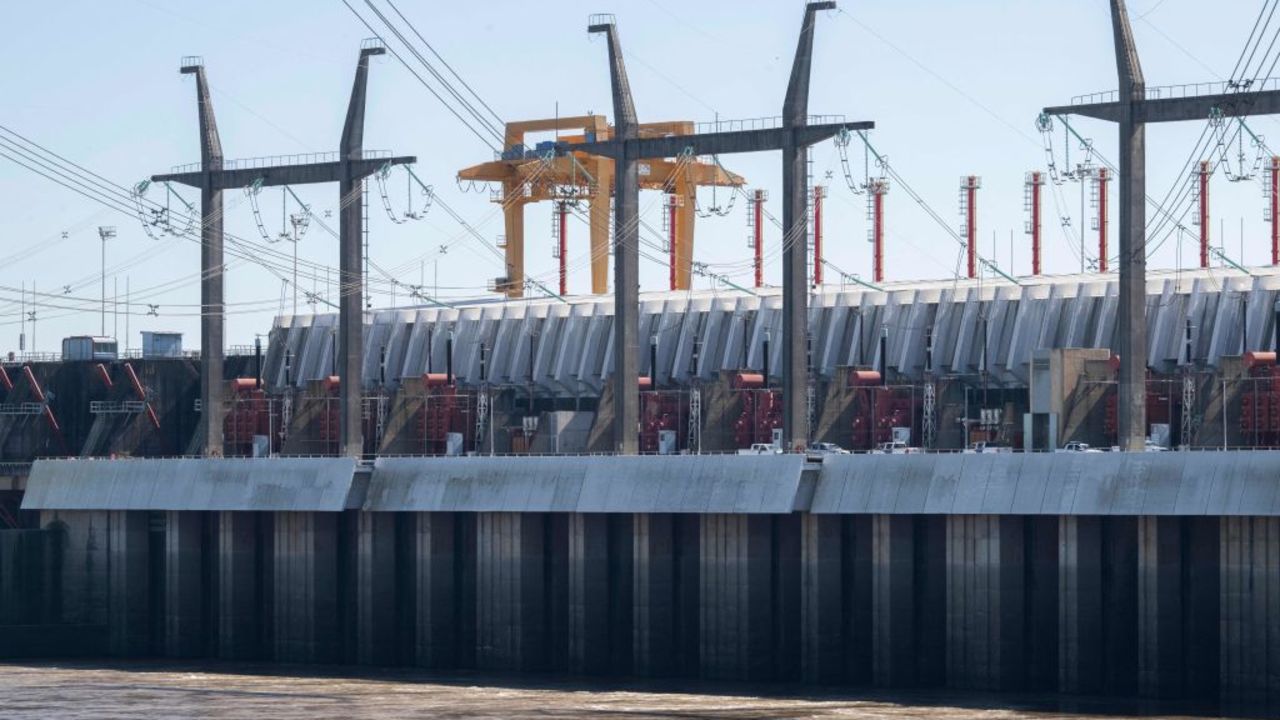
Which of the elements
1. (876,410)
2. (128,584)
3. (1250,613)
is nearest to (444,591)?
(128,584)

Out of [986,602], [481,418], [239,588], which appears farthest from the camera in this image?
[481,418]

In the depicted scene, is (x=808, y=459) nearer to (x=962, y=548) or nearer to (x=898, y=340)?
(x=962, y=548)

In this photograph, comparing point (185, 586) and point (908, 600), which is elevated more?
point (908, 600)

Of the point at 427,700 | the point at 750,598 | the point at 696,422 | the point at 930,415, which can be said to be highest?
the point at 930,415

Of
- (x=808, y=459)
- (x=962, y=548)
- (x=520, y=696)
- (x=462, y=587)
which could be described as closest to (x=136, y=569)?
(x=462, y=587)

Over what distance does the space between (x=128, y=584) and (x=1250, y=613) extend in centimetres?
4300

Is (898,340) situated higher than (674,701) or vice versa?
(898,340)

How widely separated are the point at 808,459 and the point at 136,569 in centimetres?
2861

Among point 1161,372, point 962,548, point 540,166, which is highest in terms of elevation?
point 540,166

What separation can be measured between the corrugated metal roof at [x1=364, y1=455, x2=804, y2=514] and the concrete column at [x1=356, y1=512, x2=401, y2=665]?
116 centimetres

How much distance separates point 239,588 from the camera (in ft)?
281

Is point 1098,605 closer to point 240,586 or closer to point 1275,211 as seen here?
point 240,586

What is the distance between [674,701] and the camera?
224 feet

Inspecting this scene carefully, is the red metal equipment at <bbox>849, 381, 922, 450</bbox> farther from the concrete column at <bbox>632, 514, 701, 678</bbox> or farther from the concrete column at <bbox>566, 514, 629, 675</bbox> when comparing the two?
the concrete column at <bbox>566, 514, 629, 675</bbox>
